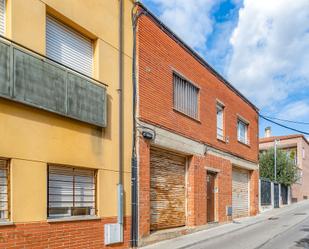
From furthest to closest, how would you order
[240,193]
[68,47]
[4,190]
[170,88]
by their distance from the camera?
[240,193], [170,88], [68,47], [4,190]

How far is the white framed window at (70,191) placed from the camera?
8.97m

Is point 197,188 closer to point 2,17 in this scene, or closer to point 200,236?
point 200,236

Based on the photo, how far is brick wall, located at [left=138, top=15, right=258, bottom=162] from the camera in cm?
1294

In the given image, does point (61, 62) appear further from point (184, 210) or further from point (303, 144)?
point (303, 144)

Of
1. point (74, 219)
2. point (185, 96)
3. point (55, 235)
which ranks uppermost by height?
point (185, 96)

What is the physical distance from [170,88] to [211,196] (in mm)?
5818

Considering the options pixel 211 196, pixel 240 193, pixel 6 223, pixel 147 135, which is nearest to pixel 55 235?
pixel 6 223

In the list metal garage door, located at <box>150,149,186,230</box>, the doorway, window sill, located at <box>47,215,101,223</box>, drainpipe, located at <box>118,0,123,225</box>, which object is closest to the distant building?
the doorway

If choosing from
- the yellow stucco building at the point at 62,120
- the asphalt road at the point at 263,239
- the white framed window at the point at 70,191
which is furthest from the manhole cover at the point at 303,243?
the white framed window at the point at 70,191

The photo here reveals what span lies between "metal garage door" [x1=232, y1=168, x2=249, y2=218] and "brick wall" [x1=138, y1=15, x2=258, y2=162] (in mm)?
1677

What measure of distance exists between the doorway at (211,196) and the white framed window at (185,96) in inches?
114

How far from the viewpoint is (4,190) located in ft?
25.2

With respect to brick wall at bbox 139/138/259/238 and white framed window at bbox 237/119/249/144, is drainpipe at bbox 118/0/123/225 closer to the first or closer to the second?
brick wall at bbox 139/138/259/238

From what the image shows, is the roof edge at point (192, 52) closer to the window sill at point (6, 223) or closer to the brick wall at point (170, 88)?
the brick wall at point (170, 88)
